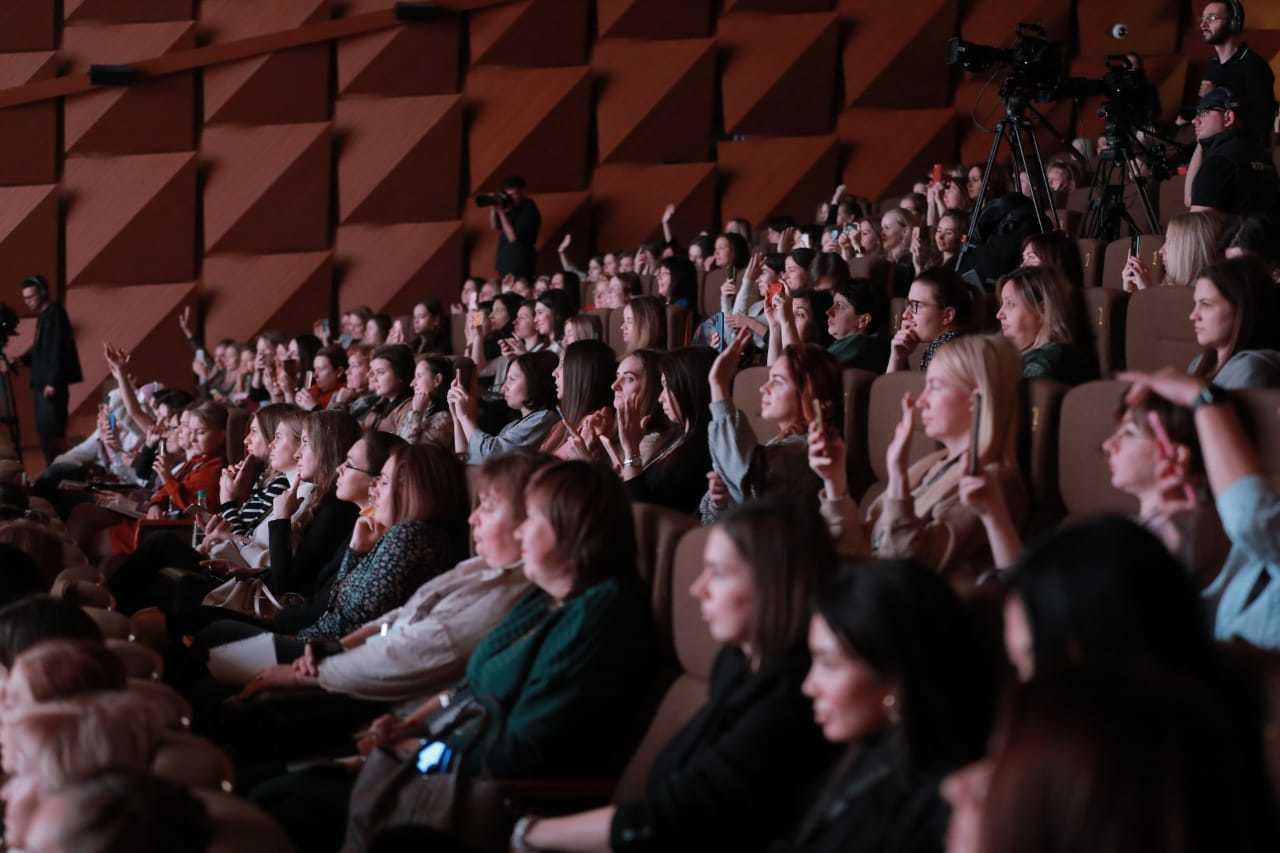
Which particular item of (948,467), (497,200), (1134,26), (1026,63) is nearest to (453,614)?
(948,467)

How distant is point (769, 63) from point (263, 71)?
7.05 ft

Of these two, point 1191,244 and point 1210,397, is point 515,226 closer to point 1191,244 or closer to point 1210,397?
point 1191,244

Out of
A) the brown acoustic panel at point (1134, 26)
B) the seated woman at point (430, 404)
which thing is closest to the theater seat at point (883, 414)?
the seated woman at point (430, 404)

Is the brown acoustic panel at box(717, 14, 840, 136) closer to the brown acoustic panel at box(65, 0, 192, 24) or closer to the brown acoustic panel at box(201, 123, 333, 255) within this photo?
the brown acoustic panel at box(201, 123, 333, 255)

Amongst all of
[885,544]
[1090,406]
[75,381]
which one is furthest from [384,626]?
[75,381]

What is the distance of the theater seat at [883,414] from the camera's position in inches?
82.7

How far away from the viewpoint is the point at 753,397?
254 centimetres

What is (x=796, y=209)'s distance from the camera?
6.87m

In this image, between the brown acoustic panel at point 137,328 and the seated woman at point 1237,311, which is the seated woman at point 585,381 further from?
the brown acoustic panel at point 137,328

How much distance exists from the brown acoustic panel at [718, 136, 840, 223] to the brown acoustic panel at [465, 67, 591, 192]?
0.72m

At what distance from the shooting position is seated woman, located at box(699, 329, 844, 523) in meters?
2.17

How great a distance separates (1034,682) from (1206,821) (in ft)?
0.33

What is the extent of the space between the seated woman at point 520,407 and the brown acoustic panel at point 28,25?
4015 mm

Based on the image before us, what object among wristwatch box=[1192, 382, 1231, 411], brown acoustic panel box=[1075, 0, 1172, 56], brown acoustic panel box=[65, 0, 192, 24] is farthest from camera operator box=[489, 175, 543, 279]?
wristwatch box=[1192, 382, 1231, 411]
